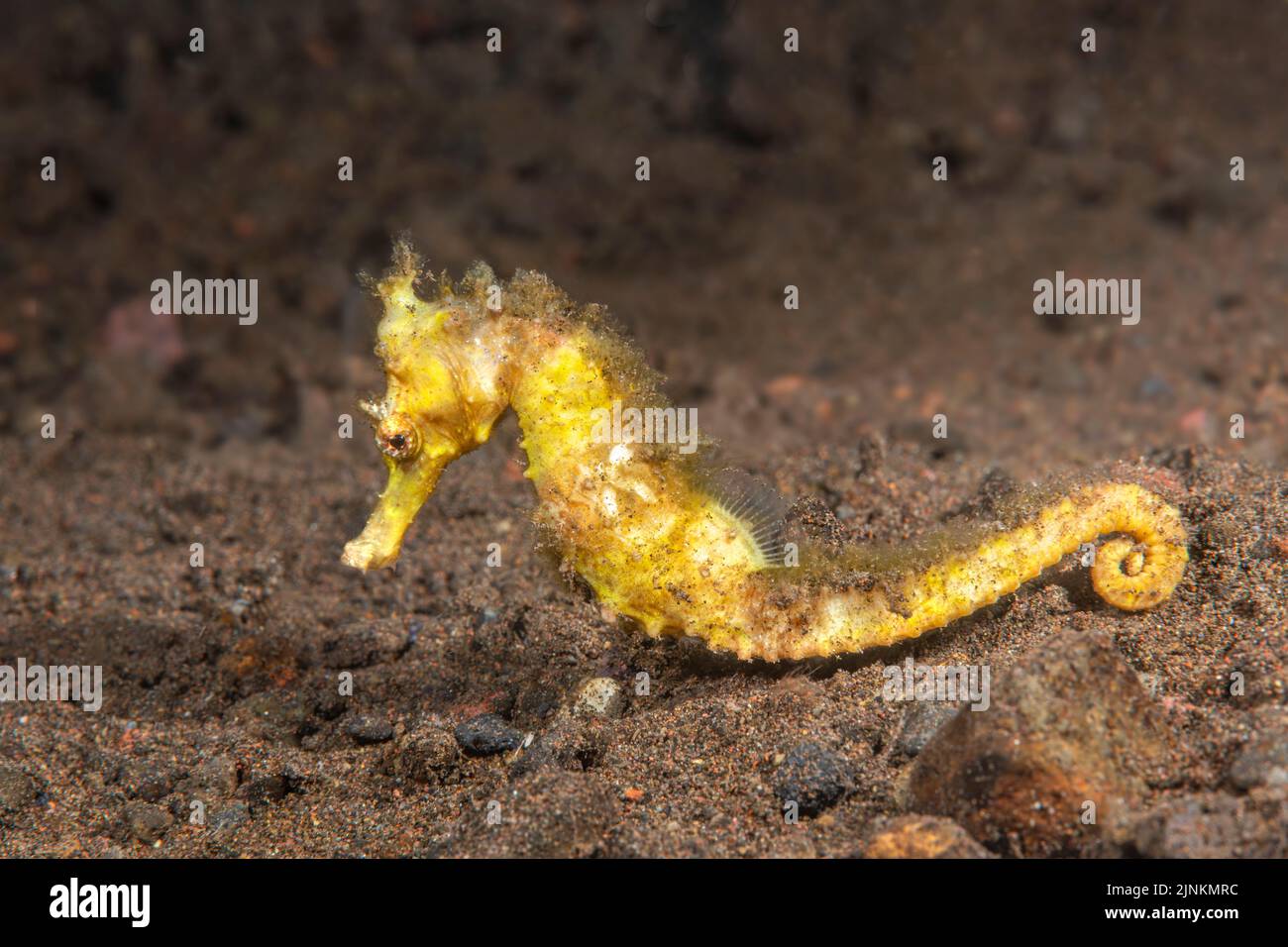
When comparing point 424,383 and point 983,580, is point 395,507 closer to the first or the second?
point 424,383

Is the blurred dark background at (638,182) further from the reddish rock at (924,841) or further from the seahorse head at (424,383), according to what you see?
the reddish rock at (924,841)

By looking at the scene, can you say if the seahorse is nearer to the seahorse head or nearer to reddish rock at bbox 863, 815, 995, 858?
the seahorse head

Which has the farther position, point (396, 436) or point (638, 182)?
point (638, 182)

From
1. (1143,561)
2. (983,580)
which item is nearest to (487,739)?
(983,580)

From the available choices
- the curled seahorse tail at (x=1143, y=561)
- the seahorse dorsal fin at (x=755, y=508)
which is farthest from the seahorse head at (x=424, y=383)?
the curled seahorse tail at (x=1143, y=561)

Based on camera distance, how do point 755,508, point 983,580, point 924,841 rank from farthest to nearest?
point 755,508, point 983,580, point 924,841

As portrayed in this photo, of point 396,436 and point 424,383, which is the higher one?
point 424,383

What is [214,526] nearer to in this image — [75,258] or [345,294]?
[345,294]

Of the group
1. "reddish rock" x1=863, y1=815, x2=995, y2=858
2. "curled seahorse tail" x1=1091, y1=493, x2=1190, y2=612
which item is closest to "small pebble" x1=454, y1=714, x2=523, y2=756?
"reddish rock" x1=863, y1=815, x2=995, y2=858
